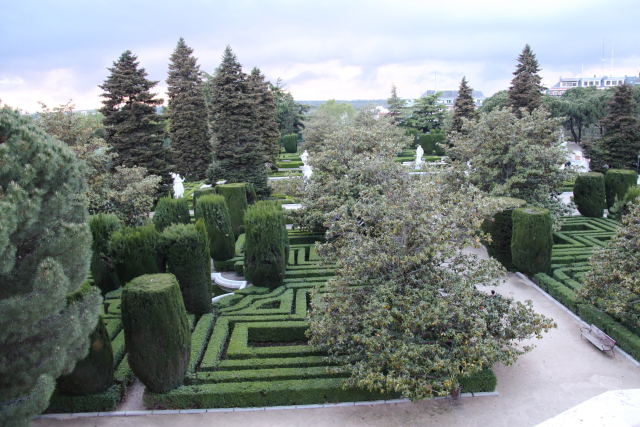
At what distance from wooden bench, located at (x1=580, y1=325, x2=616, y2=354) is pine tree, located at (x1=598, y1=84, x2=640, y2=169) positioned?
79.2 feet

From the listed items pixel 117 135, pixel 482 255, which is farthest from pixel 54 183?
pixel 117 135

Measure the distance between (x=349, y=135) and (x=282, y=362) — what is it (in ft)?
36.5

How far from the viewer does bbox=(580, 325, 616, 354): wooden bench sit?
9.74m

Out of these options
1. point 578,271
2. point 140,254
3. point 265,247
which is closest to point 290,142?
point 265,247

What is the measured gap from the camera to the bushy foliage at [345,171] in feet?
51.9

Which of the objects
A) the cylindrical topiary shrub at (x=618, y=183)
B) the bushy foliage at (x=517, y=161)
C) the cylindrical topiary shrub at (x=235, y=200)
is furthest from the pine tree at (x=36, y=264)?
the cylindrical topiary shrub at (x=618, y=183)

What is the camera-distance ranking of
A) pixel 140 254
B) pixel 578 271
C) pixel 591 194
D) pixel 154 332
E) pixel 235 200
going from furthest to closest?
pixel 591 194
pixel 235 200
pixel 578 271
pixel 140 254
pixel 154 332

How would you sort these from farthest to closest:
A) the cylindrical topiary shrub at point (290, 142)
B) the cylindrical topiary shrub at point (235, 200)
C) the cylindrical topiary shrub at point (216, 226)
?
the cylindrical topiary shrub at point (290, 142) → the cylindrical topiary shrub at point (235, 200) → the cylindrical topiary shrub at point (216, 226)

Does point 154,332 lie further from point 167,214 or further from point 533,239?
point 533,239

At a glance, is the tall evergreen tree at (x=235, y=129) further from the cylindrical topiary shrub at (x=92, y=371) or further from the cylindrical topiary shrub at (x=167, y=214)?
the cylindrical topiary shrub at (x=92, y=371)

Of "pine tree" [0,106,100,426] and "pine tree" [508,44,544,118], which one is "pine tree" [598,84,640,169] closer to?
"pine tree" [508,44,544,118]

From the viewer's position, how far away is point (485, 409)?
808cm

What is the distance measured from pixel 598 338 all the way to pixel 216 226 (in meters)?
12.0

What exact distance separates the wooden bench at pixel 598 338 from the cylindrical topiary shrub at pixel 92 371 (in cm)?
1054
